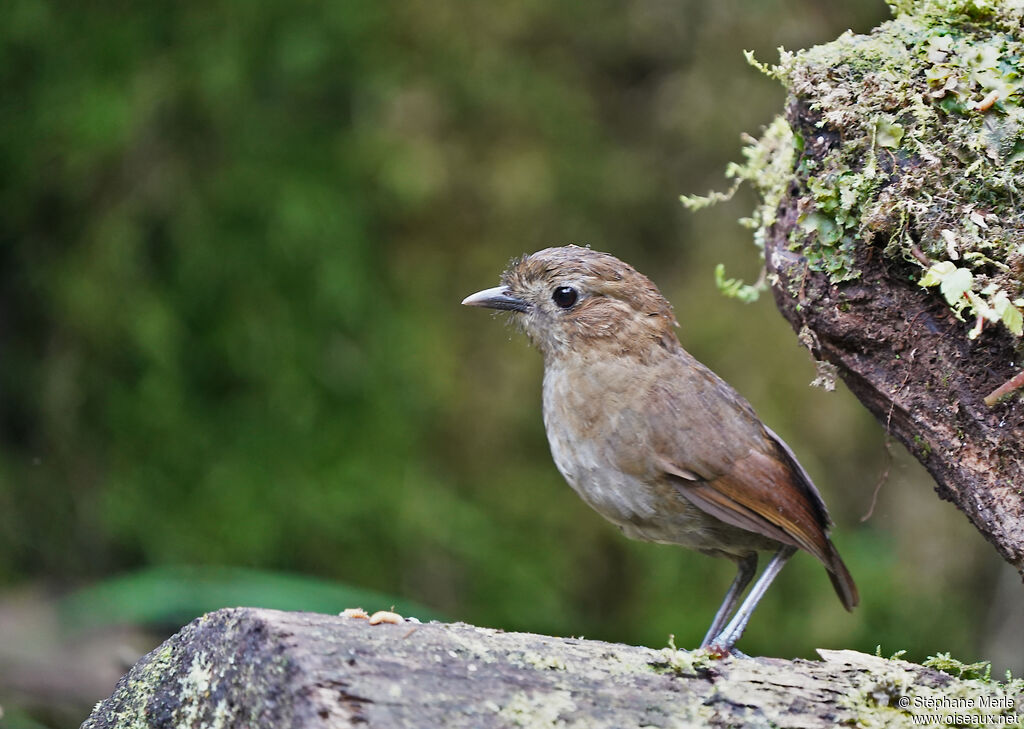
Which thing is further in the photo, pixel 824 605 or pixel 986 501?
pixel 824 605

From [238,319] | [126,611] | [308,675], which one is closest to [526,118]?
[238,319]

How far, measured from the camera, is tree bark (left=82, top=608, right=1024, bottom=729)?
1.91 metres

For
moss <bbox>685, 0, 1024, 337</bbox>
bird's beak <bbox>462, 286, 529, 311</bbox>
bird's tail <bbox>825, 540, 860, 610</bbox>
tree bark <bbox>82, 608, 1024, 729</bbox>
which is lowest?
tree bark <bbox>82, 608, 1024, 729</bbox>

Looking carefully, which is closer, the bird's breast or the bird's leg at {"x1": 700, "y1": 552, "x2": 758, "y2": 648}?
the bird's breast

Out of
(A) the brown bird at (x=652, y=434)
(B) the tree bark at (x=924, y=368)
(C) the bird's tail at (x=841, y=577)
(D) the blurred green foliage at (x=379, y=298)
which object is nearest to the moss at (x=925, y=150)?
(B) the tree bark at (x=924, y=368)

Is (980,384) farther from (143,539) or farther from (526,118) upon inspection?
(143,539)

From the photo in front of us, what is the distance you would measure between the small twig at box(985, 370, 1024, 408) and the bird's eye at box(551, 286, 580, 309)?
1136 mm

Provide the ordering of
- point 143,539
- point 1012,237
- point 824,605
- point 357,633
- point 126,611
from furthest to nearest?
point 824,605 < point 143,539 < point 126,611 < point 1012,237 < point 357,633

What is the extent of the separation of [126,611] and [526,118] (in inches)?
109

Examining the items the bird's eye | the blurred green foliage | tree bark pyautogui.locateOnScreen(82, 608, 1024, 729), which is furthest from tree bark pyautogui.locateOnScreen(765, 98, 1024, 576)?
the blurred green foliage

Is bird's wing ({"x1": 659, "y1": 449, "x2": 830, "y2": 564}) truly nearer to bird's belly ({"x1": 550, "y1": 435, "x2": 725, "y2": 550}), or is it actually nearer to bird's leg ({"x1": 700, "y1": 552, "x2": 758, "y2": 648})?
bird's belly ({"x1": 550, "y1": 435, "x2": 725, "y2": 550})

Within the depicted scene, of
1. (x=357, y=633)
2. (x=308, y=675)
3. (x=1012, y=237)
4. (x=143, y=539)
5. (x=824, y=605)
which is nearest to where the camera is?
(x=308, y=675)

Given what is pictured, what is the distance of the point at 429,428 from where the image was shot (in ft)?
16.4

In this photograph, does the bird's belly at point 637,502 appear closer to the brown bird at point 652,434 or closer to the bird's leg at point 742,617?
the brown bird at point 652,434
